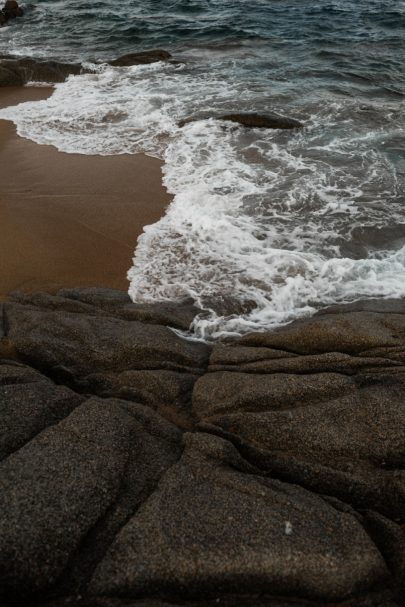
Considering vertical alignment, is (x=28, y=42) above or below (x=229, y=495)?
above

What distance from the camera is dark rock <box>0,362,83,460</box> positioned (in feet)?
10.9

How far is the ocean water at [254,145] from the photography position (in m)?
5.86

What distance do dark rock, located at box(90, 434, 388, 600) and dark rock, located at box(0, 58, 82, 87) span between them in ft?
48.2

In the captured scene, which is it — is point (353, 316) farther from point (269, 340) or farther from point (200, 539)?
point (200, 539)

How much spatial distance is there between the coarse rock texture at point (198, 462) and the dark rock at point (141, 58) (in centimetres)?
1313

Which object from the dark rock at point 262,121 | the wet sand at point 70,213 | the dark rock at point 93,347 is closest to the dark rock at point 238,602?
the dark rock at point 93,347

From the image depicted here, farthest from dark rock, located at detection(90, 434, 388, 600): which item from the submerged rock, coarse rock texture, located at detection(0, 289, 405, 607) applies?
the submerged rock

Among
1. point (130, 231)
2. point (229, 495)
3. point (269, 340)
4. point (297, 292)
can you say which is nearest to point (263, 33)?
point (130, 231)

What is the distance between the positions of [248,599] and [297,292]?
378 centimetres

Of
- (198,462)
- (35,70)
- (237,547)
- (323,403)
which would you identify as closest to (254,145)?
(323,403)

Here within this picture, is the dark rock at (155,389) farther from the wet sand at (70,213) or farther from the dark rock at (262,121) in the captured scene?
the dark rock at (262,121)

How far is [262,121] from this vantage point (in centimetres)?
1025

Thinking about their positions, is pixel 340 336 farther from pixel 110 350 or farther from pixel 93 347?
pixel 93 347

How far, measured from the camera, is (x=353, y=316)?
4910 mm
